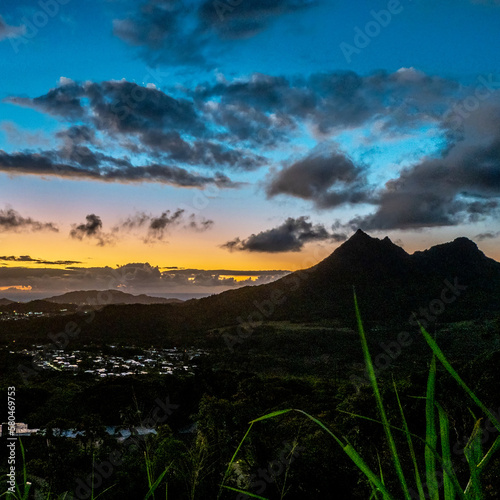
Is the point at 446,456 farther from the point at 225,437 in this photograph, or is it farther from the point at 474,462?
the point at 225,437

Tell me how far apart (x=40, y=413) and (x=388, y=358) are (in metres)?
88.0

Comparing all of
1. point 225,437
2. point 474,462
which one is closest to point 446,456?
point 474,462

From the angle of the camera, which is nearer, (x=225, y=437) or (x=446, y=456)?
(x=446, y=456)

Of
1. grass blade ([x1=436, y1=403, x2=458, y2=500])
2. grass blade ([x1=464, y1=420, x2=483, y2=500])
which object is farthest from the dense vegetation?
grass blade ([x1=464, y1=420, x2=483, y2=500])

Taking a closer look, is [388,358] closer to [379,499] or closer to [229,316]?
[229,316]

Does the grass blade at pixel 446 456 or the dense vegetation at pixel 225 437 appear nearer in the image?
the grass blade at pixel 446 456

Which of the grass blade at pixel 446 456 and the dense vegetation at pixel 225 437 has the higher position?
the grass blade at pixel 446 456

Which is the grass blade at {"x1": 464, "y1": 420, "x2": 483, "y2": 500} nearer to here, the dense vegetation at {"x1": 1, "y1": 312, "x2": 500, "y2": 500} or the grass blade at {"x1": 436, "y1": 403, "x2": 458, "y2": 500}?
the grass blade at {"x1": 436, "y1": 403, "x2": 458, "y2": 500}

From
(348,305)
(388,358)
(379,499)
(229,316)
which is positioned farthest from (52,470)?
(348,305)

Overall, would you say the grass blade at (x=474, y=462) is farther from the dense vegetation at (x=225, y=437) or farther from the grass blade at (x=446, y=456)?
the dense vegetation at (x=225, y=437)

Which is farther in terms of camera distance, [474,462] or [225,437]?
[225,437]

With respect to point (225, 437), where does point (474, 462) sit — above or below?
above

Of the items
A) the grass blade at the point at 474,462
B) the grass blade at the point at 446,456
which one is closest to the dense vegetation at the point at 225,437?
the grass blade at the point at 446,456

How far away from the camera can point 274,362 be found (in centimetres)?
10625
